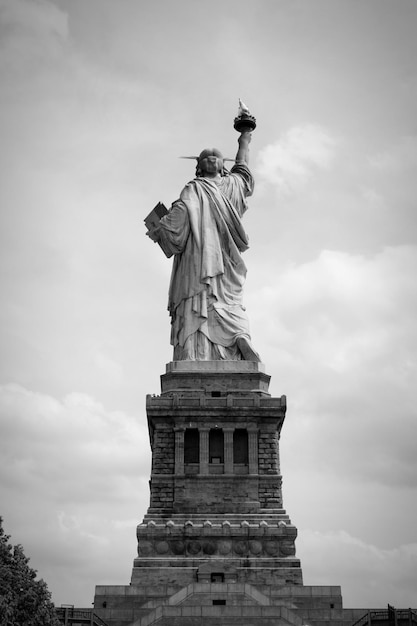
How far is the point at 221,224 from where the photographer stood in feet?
152

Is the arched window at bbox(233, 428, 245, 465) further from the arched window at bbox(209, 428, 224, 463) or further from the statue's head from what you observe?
the statue's head

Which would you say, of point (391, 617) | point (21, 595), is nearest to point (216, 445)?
point (391, 617)

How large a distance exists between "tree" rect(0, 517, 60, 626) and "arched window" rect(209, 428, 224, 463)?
32.8ft

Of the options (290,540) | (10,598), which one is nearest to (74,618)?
(10,598)

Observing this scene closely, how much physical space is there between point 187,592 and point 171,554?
4312 mm

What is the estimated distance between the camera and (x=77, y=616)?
33281 mm

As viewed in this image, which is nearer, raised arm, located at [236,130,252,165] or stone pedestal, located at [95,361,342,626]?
stone pedestal, located at [95,361,342,626]

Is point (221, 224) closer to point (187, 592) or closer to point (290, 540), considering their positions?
point (290, 540)

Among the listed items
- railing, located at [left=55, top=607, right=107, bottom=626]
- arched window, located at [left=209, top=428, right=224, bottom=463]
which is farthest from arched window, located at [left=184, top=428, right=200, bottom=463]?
railing, located at [left=55, top=607, right=107, bottom=626]

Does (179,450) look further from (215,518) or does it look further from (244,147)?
(244,147)

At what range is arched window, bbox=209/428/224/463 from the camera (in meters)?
40.1

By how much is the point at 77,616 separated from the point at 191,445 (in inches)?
367

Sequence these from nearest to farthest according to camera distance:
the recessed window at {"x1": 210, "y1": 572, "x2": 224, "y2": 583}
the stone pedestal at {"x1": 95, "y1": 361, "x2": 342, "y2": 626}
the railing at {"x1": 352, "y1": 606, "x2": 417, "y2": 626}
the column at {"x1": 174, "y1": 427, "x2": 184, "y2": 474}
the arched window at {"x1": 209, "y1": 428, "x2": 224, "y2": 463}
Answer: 1. the stone pedestal at {"x1": 95, "y1": 361, "x2": 342, "y2": 626}
2. the railing at {"x1": 352, "y1": 606, "x2": 417, "y2": 626}
3. the recessed window at {"x1": 210, "y1": 572, "x2": 224, "y2": 583}
4. the column at {"x1": 174, "y1": 427, "x2": 184, "y2": 474}
5. the arched window at {"x1": 209, "y1": 428, "x2": 224, "y2": 463}

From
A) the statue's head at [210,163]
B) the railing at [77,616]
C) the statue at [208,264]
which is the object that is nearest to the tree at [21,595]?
the railing at [77,616]
